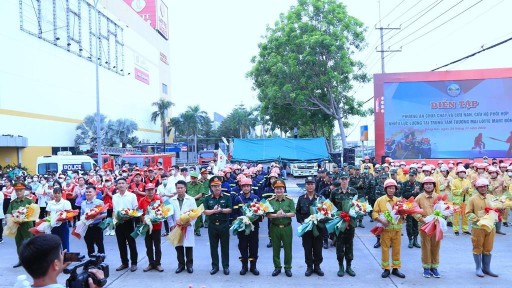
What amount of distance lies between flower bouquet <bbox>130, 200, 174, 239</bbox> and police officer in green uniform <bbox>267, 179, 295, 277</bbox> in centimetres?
187

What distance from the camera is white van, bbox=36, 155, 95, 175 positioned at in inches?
830

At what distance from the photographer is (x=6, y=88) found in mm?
29984

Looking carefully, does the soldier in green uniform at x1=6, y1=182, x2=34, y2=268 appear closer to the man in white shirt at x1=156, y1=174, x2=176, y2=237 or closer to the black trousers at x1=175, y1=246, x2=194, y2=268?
the black trousers at x1=175, y1=246, x2=194, y2=268

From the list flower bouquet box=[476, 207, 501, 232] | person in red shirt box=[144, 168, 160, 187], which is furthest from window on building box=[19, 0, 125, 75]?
flower bouquet box=[476, 207, 501, 232]

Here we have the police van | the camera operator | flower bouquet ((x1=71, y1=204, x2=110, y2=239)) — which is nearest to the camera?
the camera operator

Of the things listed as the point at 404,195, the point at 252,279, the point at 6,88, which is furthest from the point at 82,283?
the point at 6,88

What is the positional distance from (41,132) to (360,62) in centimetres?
2552

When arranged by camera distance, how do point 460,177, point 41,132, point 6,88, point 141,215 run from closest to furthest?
point 141,215 < point 460,177 < point 6,88 < point 41,132

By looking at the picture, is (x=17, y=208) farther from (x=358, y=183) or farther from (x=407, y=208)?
(x=358, y=183)

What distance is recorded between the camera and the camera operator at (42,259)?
8.34 ft

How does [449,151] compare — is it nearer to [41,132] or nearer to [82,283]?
[82,283]

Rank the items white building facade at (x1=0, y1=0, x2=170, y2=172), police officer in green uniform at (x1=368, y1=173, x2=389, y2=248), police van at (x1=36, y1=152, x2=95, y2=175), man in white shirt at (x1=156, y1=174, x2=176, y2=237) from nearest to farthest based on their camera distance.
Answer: police officer in green uniform at (x1=368, y1=173, x2=389, y2=248), man in white shirt at (x1=156, y1=174, x2=176, y2=237), police van at (x1=36, y1=152, x2=95, y2=175), white building facade at (x1=0, y1=0, x2=170, y2=172)

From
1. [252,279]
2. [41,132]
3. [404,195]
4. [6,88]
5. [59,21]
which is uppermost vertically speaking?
[59,21]

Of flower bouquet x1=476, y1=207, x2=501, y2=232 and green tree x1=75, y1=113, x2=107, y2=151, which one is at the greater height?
green tree x1=75, y1=113, x2=107, y2=151
